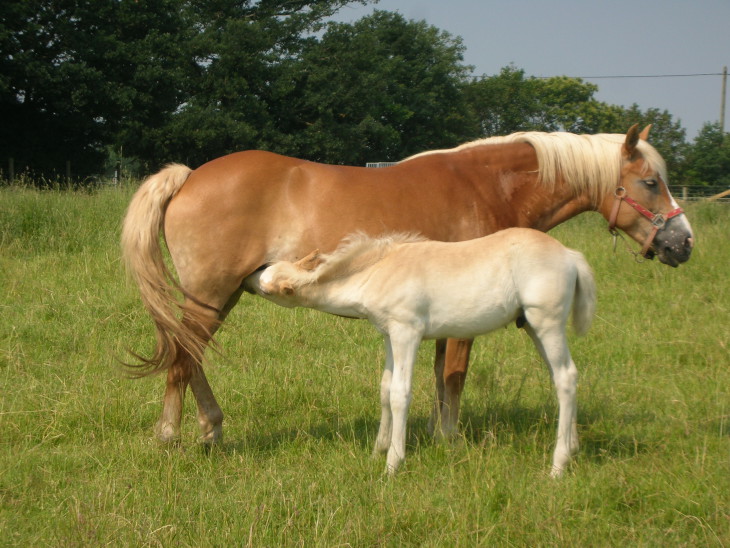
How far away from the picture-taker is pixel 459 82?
48.7 metres

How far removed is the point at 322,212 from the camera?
13.9 feet

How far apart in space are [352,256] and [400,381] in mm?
742

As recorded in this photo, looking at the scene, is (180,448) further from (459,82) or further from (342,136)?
(459,82)

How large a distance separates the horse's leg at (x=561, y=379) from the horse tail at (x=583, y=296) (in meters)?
0.22

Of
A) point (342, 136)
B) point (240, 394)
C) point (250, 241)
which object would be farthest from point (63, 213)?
point (342, 136)

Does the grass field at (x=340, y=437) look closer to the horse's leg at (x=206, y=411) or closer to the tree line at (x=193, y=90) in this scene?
the horse's leg at (x=206, y=411)

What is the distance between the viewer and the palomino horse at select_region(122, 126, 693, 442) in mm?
4219

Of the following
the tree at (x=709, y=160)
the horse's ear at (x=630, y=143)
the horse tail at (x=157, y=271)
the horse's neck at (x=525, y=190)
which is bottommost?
the tree at (x=709, y=160)

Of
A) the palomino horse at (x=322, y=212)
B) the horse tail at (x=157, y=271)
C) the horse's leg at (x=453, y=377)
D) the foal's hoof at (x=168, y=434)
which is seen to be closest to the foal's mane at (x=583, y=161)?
the palomino horse at (x=322, y=212)

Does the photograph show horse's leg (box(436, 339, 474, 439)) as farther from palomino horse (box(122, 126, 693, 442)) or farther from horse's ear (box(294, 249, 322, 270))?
horse's ear (box(294, 249, 322, 270))

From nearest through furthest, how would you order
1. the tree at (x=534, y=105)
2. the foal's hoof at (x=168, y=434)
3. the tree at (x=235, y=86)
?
the foal's hoof at (x=168, y=434)
the tree at (x=235, y=86)
the tree at (x=534, y=105)

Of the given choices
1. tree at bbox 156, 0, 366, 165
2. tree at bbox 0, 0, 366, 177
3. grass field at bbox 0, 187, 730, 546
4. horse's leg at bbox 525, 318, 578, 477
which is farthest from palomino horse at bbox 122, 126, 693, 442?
tree at bbox 156, 0, 366, 165

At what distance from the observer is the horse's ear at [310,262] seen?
3.83 metres

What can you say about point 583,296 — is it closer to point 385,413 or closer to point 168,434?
point 385,413
